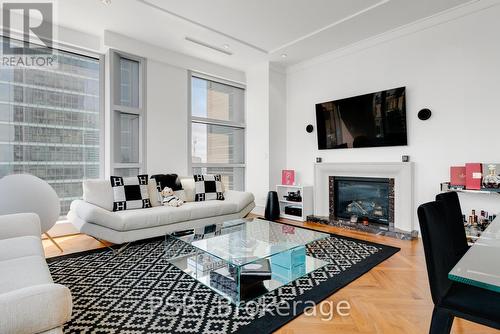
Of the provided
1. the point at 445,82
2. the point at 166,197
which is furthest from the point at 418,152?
the point at 166,197

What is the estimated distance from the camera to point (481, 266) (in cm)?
112

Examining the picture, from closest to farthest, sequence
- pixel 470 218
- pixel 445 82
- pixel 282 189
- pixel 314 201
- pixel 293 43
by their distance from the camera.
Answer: pixel 470 218 → pixel 445 82 → pixel 293 43 → pixel 314 201 → pixel 282 189

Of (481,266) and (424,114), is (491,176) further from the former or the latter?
(481,266)

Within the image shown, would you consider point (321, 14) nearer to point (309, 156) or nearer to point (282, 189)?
point (309, 156)

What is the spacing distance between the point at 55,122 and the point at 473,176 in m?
5.14

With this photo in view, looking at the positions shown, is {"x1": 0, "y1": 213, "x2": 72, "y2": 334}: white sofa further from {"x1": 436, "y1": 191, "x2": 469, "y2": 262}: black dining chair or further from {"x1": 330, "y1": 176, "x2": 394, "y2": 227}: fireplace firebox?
{"x1": 330, "y1": 176, "x2": 394, "y2": 227}: fireplace firebox

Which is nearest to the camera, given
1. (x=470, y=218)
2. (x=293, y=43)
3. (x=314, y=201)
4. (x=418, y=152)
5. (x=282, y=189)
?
(x=470, y=218)

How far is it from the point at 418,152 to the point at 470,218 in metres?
0.98

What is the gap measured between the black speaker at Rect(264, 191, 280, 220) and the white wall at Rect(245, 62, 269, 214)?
0.26 meters

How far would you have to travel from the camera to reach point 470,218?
3066mm

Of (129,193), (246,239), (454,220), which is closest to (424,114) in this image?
(454,220)

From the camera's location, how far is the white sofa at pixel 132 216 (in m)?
2.89

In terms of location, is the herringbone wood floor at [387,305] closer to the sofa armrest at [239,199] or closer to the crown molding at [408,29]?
the sofa armrest at [239,199]

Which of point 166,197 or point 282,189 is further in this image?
point 282,189
